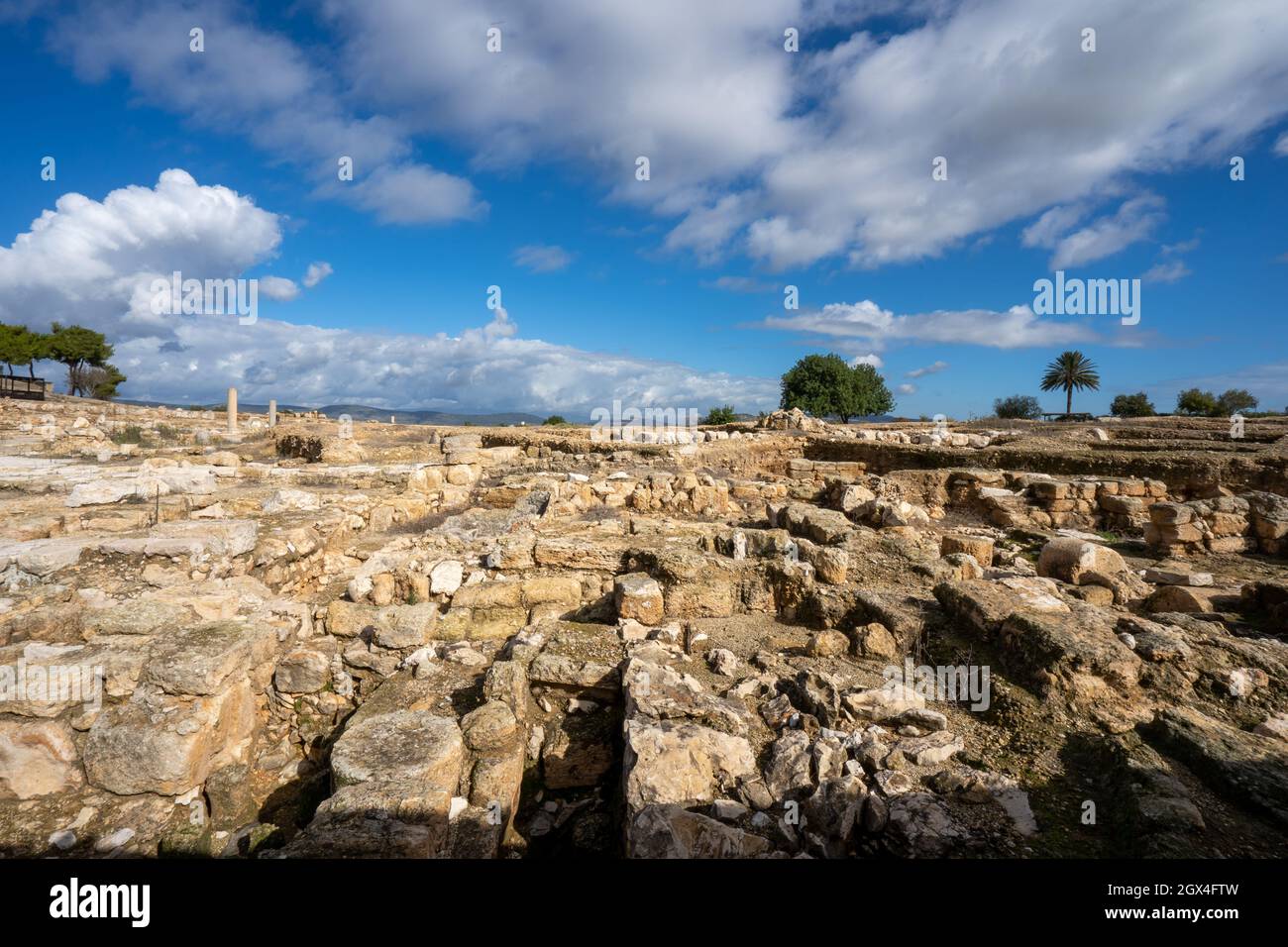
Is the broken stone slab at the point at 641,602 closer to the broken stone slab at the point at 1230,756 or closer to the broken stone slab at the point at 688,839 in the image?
the broken stone slab at the point at 688,839

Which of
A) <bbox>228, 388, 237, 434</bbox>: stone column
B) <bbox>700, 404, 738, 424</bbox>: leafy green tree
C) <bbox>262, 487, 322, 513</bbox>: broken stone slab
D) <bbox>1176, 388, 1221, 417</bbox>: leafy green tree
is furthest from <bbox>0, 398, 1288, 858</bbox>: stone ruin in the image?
<bbox>1176, 388, 1221, 417</bbox>: leafy green tree

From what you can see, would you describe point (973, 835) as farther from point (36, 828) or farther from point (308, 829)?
point (36, 828)

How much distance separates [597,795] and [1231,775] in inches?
131

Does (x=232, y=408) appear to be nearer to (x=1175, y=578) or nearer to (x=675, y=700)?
(x=675, y=700)

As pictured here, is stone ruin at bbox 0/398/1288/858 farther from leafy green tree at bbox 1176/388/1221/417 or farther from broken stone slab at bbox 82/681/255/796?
leafy green tree at bbox 1176/388/1221/417

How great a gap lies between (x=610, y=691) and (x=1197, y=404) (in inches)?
2257

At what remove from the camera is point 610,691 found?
12.8 ft

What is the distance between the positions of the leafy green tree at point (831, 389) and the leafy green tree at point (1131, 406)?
59.6 feet

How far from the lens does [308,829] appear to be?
2316mm

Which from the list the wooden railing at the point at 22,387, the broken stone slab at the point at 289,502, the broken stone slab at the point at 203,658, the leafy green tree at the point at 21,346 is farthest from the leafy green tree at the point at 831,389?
the leafy green tree at the point at 21,346

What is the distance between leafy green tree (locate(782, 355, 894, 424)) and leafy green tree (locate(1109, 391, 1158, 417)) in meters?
18.2

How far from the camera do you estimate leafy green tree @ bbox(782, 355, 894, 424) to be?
45062 millimetres

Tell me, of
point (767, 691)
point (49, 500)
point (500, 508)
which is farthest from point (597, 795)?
point (49, 500)
